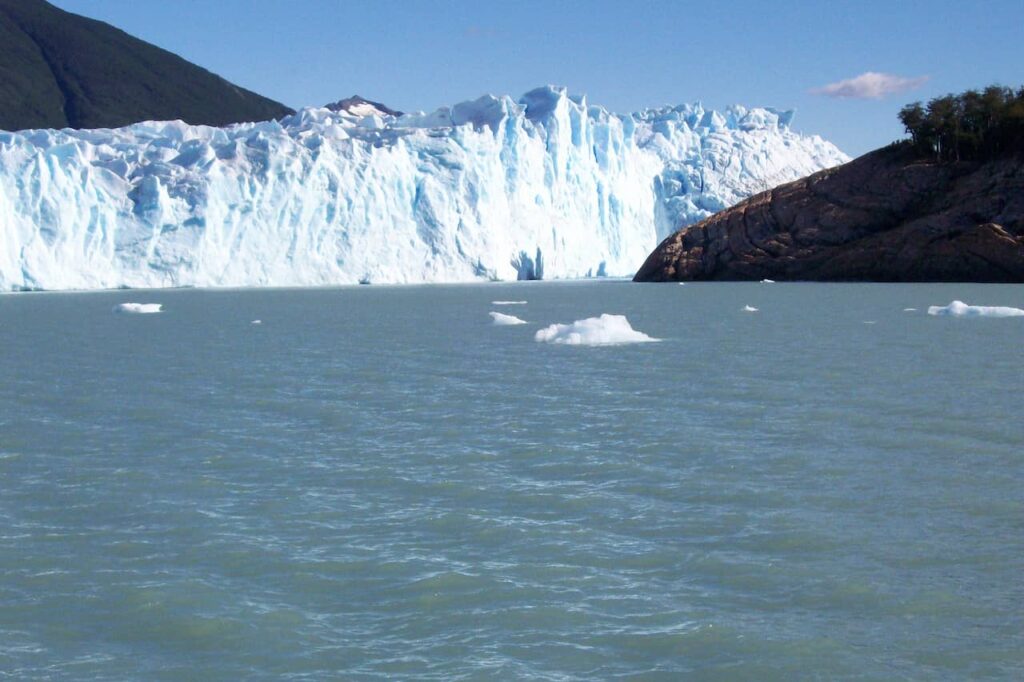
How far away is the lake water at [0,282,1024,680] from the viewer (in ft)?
17.8

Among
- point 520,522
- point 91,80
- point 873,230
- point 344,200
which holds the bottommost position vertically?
point 520,522

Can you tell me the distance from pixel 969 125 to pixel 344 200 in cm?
2620

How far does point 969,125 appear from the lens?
47.7 meters

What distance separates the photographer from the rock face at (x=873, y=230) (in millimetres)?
42594

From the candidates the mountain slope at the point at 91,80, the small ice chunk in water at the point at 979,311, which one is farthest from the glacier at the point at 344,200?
the mountain slope at the point at 91,80

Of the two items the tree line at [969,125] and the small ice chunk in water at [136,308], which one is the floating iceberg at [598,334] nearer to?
the small ice chunk in water at [136,308]

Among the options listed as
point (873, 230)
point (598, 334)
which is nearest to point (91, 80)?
point (873, 230)

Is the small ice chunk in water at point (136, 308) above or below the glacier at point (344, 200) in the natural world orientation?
below

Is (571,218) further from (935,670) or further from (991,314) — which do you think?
(935,670)

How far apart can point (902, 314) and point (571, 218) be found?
35.2 metres

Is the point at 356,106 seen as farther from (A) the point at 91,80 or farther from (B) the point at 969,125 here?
(B) the point at 969,125

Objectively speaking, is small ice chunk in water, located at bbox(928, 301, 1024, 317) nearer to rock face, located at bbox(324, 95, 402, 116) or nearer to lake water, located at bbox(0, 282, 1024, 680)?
lake water, located at bbox(0, 282, 1024, 680)

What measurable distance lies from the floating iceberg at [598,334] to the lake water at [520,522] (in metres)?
3.85

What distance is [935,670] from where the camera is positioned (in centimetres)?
505
